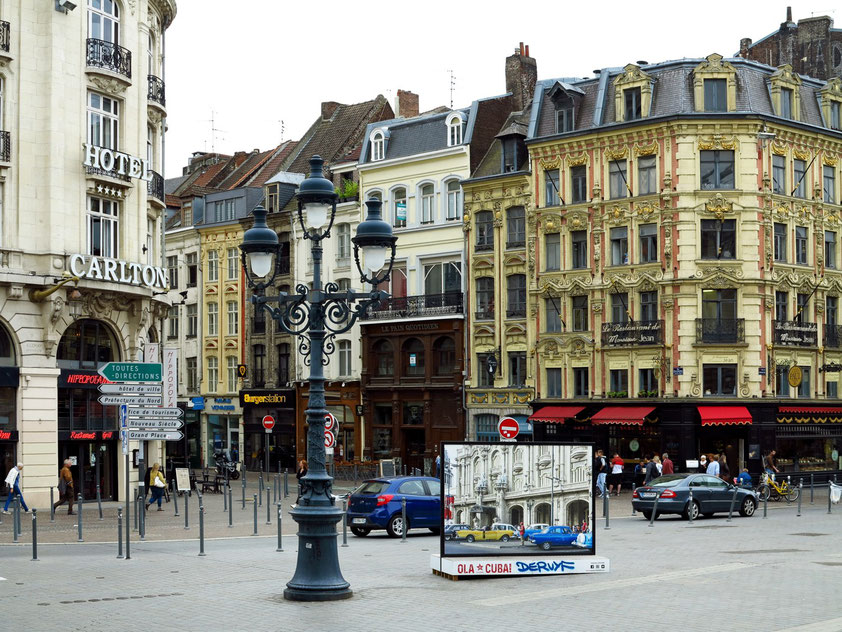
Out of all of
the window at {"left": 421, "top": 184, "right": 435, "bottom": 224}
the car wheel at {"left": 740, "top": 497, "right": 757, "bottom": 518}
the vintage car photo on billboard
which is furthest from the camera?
the window at {"left": 421, "top": 184, "right": 435, "bottom": 224}

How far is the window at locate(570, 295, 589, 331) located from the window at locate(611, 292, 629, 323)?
1.33 meters

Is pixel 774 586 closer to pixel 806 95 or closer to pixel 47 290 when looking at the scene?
pixel 47 290

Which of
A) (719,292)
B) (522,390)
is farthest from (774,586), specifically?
(522,390)

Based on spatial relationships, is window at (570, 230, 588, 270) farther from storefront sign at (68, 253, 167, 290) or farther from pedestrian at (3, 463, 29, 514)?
pedestrian at (3, 463, 29, 514)

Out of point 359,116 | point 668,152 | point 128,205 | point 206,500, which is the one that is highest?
point 359,116

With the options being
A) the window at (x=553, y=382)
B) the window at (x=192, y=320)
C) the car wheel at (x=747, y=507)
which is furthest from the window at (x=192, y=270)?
the car wheel at (x=747, y=507)

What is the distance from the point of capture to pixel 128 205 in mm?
38281

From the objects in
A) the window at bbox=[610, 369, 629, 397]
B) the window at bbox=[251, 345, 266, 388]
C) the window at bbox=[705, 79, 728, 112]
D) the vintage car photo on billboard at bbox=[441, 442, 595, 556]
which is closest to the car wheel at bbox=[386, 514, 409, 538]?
the vintage car photo on billboard at bbox=[441, 442, 595, 556]

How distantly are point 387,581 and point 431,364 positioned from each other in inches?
1429

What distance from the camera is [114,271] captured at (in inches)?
1435

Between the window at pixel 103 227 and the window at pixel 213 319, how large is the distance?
2827cm

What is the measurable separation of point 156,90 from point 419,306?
18.0 m

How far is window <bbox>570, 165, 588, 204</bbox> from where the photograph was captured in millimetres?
49219

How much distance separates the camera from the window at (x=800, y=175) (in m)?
47.9
